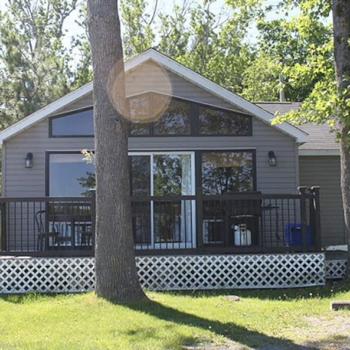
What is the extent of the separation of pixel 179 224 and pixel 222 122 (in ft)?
8.43

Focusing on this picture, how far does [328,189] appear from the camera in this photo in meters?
14.2

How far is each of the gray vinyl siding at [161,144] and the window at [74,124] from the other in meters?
0.12

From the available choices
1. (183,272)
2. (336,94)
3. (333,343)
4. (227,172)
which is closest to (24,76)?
(227,172)

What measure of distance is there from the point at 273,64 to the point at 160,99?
3846 millimetres

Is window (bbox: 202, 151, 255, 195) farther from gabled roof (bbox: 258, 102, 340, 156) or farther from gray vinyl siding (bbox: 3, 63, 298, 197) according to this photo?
gabled roof (bbox: 258, 102, 340, 156)

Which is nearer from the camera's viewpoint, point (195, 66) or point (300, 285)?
point (300, 285)

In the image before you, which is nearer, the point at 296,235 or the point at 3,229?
the point at 3,229


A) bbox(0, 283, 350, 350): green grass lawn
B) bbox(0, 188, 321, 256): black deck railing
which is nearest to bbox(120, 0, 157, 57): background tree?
bbox(0, 188, 321, 256): black deck railing

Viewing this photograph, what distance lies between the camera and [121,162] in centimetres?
809

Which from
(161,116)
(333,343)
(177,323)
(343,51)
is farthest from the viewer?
(161,116)

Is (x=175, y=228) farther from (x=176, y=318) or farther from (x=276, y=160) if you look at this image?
(x=176, y=318)

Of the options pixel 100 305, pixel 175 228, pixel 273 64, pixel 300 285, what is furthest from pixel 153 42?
pixel 100 305

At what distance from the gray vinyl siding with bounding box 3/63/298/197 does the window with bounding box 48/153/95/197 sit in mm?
177

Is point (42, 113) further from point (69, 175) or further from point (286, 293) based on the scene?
point (286, 293)
